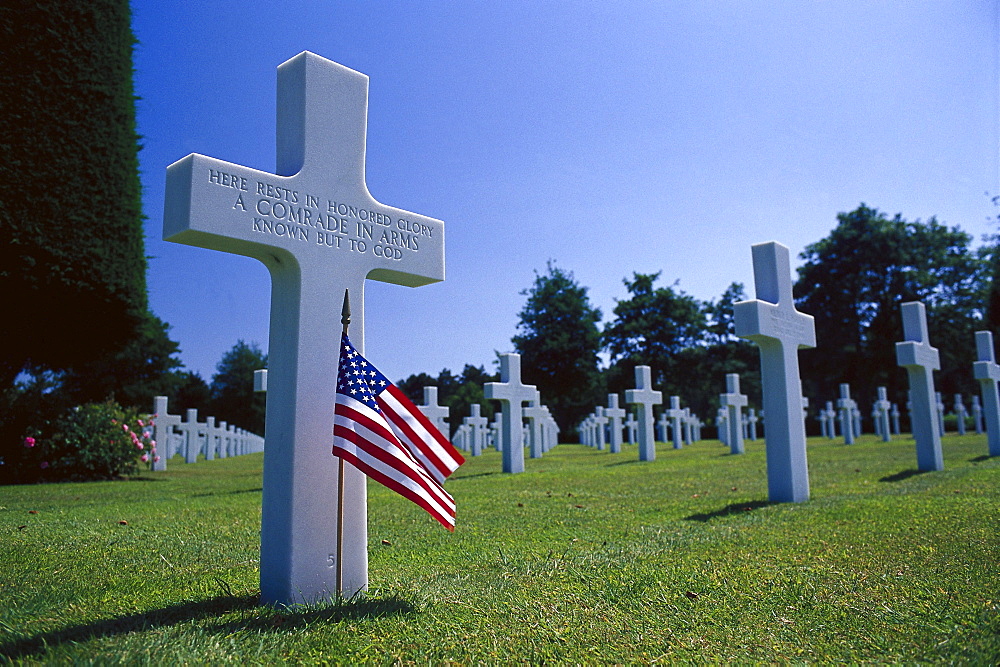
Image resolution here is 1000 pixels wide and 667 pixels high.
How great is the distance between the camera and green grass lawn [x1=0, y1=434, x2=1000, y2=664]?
2.89 m

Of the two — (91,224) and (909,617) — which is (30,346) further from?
(909,617)

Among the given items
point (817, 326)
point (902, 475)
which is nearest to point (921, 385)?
point (902, 475)

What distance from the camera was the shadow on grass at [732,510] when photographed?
6.78 meters

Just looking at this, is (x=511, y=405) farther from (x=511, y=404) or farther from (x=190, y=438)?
(x=190, y=438)

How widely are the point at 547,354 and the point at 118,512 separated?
131ft

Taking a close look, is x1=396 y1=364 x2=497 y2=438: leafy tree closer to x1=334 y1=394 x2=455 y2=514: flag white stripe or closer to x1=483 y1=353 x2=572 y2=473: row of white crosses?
x1=483 y1=353 x2=572 y2=473: row of white crosses

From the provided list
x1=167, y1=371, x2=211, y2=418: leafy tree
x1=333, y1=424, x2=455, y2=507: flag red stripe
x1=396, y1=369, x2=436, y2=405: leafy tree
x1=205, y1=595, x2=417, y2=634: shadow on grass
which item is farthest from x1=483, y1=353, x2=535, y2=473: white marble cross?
x1=167, y1=371, x2=211, y2=418: leafy tree

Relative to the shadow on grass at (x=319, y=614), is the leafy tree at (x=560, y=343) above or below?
above

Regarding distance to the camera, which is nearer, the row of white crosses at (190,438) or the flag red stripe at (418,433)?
the flag red stripe at (418,433)

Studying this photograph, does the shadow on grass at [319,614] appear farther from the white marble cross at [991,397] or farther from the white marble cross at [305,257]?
the white marble cross at [991,397]

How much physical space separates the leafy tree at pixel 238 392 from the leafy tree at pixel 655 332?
28.4 metres

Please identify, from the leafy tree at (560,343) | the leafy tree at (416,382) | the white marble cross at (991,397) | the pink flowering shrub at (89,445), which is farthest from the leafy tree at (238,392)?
the white marble cross at (991,397)

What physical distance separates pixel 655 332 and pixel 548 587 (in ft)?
148

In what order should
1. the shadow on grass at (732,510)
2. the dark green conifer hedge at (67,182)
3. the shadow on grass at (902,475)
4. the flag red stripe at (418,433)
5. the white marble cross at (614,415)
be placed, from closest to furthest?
1. the flag red stripe at (418,433)
2. the shadow on grass at (732,510)
3. the shadow on grass at (902,475)
4. the dark green conifer hedge at (67,182)
5. the white marble cross at (614,415)
